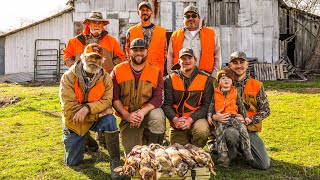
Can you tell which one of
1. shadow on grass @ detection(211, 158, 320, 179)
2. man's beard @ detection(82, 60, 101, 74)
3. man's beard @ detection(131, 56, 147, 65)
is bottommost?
shadow on grass @ detection(211, 158, 320, 179)

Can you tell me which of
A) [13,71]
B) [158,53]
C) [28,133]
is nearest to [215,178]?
[158,53]

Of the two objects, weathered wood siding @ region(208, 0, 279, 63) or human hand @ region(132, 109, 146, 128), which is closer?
human hand @ region(132, 109, 146, 128)

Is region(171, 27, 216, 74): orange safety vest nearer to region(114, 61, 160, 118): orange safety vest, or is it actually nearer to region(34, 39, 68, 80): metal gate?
region(114, 61, 160, 118): orange safety vest

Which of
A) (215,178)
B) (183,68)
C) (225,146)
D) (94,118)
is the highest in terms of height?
(183,68)

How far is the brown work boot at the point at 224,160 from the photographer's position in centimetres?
528

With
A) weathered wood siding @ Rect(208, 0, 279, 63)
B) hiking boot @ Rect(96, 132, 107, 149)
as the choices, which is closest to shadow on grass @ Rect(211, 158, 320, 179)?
hiking boot @ Rect(96, 132, 107, 149)

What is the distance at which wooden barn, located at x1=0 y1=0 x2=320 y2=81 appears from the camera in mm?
17891

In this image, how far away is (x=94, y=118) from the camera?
205 inches

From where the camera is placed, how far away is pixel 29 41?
63.0ft

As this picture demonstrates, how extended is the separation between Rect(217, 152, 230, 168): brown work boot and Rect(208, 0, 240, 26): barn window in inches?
547

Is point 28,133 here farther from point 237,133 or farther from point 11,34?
point 11,34

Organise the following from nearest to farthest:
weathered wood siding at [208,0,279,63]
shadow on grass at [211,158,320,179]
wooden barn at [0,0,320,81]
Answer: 1. shadow on grass at [211,158,320,179]
2. wooden barn at [0,0,320,81]
3. weathered wood siding at [208,0,279,63]

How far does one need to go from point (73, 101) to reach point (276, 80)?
14416mm

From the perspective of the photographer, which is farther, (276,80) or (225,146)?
(276,80)
